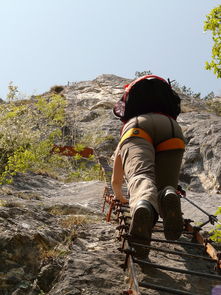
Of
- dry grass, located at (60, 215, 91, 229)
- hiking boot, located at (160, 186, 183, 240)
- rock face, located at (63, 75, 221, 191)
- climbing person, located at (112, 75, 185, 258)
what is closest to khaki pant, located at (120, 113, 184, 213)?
climbing person, located at (112, 75, 185, 258)

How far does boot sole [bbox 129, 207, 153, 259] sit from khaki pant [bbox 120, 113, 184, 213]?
257 mm

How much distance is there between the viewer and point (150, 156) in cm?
304

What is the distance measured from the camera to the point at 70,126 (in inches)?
848

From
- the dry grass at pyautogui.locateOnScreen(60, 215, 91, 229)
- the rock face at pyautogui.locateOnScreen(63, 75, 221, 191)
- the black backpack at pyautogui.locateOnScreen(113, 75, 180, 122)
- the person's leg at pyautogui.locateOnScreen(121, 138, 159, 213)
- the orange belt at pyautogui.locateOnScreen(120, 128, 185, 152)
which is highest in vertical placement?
the black backpack at pyautogui.locateOnScreen(113, 75, 180, 122)

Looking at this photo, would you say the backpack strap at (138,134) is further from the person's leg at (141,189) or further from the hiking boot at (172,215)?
the hiking boot at (172,215)

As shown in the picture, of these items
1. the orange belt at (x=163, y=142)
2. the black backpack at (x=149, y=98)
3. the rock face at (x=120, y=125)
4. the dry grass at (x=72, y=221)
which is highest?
the black backpack at (x=149, y=98)

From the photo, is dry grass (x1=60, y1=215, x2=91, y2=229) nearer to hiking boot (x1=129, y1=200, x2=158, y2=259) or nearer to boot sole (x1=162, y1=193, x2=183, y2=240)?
hiking boot (x1=129, y1=200, x2=158, y2=259)

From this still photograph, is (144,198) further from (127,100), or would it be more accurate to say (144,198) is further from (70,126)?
(70,126)

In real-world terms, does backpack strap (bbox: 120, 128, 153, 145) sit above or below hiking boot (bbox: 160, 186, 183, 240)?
above

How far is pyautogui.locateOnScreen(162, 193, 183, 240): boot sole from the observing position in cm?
268

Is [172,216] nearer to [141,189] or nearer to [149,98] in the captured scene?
[141,189]

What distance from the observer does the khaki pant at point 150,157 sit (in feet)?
9.57

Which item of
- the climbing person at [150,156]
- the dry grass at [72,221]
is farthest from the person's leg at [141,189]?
the dry grass at [72,221]

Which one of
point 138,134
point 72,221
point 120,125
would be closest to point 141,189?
point 138,134
